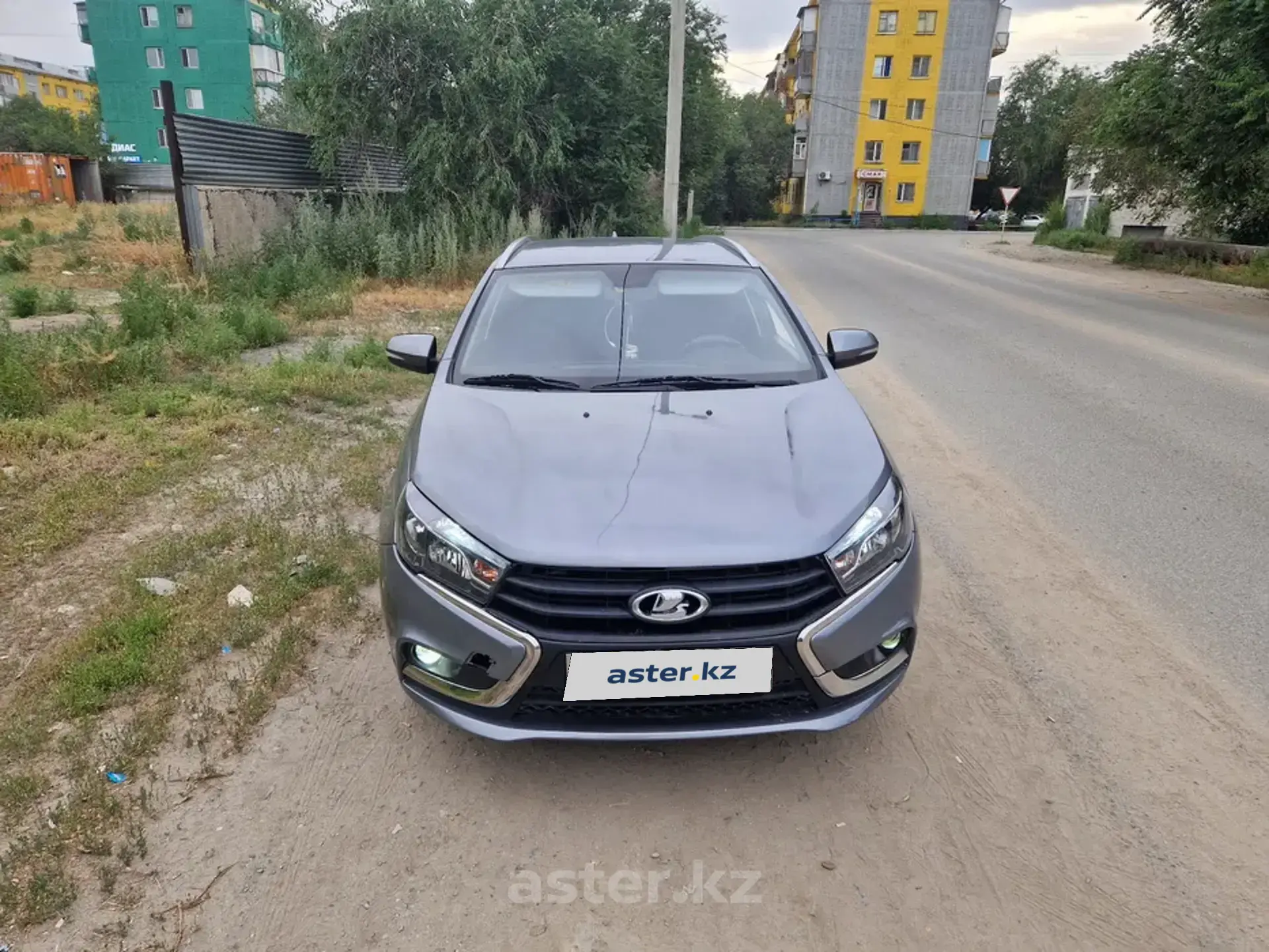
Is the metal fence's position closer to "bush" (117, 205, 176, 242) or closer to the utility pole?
"bush" (117, 205, 176, 242)

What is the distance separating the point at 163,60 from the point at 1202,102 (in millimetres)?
58317

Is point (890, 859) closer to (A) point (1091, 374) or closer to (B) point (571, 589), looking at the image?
(B) point (571, 589)

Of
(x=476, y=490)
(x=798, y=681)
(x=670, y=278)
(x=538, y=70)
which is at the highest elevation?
(x=538, y=70)

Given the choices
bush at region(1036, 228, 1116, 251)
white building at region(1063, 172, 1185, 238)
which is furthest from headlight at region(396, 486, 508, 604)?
bush at region(1036, 228, 1116, 251)

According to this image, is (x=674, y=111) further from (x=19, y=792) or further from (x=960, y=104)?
(x=960, y=104)

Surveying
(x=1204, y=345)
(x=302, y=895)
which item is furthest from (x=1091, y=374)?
(x=302, y=895)

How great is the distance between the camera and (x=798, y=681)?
2.38m

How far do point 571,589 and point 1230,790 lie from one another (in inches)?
83.6

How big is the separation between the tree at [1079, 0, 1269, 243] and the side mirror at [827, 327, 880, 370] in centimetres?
1081

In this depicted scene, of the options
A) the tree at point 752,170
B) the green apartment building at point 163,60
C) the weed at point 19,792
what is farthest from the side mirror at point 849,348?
the green apartment building at point 163,60

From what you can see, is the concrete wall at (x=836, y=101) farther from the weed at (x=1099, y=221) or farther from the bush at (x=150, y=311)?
the bush at (x=150, y=311)

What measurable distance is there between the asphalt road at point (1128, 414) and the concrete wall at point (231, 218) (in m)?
8.26

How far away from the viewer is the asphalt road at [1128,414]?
3926 millimetres

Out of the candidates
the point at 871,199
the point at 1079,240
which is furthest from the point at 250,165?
the point at 871,199
